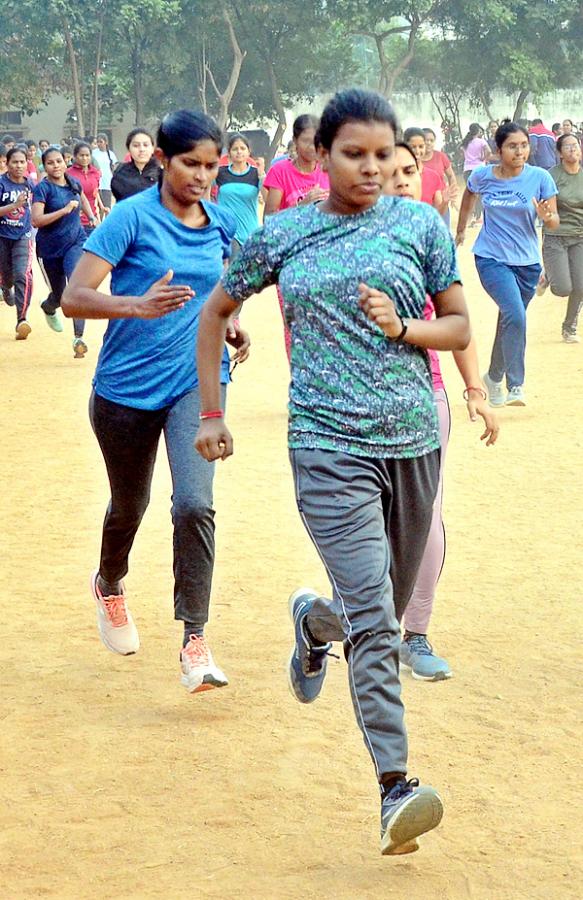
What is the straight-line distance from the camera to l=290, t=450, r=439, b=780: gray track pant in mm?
3754

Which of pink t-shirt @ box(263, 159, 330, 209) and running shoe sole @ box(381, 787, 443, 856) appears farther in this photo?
pink t-shirt @ box(263, 159, 330, 209)

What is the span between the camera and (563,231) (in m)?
13.2

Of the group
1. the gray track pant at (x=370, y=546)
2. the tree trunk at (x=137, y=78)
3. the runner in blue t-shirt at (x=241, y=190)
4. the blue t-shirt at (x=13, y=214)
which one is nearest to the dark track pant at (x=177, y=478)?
the gray track pant at (x=370, y=546)

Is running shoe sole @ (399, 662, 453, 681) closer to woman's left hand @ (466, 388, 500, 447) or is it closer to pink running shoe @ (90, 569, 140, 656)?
pink running shoe @ (90, 569, 140, 656)

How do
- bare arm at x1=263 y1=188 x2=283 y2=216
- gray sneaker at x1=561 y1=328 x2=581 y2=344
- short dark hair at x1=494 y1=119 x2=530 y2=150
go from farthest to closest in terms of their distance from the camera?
gray sneaker at x1=561 y1=328 x2=581 y2=344 → short dark hair at x1=494 y1=119 x2=530 y2=150 → bare arm at x1=263 y1=188 x2=283 y2=216

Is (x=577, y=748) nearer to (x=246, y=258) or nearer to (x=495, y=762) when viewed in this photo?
(x=495, y=762)

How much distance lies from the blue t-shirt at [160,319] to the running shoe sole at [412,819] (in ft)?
5.98

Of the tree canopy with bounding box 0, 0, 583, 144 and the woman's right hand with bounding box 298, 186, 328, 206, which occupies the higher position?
the woman's right hand with bounding box 298, 186, 328, 206

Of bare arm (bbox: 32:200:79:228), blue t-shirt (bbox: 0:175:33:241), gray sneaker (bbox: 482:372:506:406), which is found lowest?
gray sneaker (bbox: 482:372:506:406)

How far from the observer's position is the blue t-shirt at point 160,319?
4.94 m

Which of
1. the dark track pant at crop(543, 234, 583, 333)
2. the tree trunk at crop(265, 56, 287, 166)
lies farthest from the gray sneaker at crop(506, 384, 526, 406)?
the tree trunk at crop(265, 56, 287, 166)

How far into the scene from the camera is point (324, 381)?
3.85 metres

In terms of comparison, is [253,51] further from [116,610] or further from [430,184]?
[116,610]

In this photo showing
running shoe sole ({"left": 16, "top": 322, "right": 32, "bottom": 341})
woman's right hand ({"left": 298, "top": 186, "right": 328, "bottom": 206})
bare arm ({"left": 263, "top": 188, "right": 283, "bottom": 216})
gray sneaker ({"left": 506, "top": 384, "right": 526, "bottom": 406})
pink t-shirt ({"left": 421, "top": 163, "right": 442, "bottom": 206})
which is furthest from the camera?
running shoe sole ({"left": 16, "top": 322, "right": 32, "bottom": 341})
